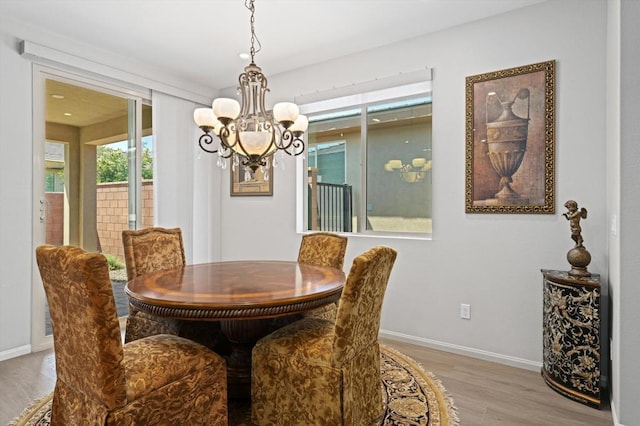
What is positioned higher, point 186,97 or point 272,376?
point 186,97

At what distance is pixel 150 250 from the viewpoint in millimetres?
2857

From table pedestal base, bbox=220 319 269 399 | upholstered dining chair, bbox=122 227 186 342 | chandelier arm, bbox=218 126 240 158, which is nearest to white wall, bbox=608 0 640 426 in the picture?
table pedestal base, bbox=220 319 269 399

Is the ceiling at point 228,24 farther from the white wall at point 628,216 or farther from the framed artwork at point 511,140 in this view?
the white wall at point 628,216

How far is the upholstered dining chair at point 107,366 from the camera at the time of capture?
4.69ft

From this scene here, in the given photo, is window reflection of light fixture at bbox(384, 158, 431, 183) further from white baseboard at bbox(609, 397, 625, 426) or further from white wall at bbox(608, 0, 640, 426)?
white baseboard at bbox(609, 397, 625, 426)

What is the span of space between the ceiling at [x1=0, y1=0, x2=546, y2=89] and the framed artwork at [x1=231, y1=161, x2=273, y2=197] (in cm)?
121

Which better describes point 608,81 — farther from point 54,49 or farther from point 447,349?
point 54,49

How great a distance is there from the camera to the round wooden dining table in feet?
5.70

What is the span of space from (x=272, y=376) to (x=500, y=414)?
132 cm

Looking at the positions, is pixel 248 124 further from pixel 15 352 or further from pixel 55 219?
pixel 15 352

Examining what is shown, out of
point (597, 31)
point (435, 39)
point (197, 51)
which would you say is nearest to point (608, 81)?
point (597, 31)

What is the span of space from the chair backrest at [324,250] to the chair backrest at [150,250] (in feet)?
3.24

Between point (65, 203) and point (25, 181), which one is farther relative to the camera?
point (65, 203)

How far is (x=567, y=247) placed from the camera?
2631 millimetres
